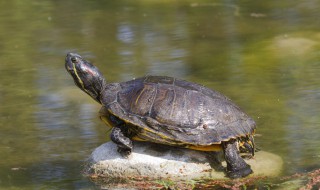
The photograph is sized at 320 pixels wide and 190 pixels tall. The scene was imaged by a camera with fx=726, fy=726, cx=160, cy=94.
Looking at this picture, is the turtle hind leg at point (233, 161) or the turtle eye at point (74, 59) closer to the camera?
the turtle hind leg at point (233, 161)

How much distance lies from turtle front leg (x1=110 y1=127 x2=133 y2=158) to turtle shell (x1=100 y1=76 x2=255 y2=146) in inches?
3.1

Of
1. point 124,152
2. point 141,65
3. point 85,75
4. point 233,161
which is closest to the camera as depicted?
point 233,161

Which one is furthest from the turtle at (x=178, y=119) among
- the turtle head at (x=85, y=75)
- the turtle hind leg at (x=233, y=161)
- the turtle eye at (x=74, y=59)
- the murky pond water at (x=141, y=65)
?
the murky pond water at (x=141, y=65)

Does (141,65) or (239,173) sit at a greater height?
(239,173)

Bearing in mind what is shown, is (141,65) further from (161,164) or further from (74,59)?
(161,164)

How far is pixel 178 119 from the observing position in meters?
5.35

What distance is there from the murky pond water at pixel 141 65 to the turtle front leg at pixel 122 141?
43 centimetres

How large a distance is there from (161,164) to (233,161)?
1.75 feet

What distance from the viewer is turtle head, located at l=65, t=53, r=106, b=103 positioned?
224 inches

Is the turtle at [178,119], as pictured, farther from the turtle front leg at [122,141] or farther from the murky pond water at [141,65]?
the murky pond water at [141,65]

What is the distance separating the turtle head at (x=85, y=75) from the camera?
569cm

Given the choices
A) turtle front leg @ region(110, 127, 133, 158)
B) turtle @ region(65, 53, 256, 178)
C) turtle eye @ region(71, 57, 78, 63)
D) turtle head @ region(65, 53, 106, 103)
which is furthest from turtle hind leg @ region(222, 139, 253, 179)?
turtle eye @ region(71, 57, 78, 63)

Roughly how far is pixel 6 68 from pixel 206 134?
432 centimetres

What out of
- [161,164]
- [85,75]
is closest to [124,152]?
[161,164]
